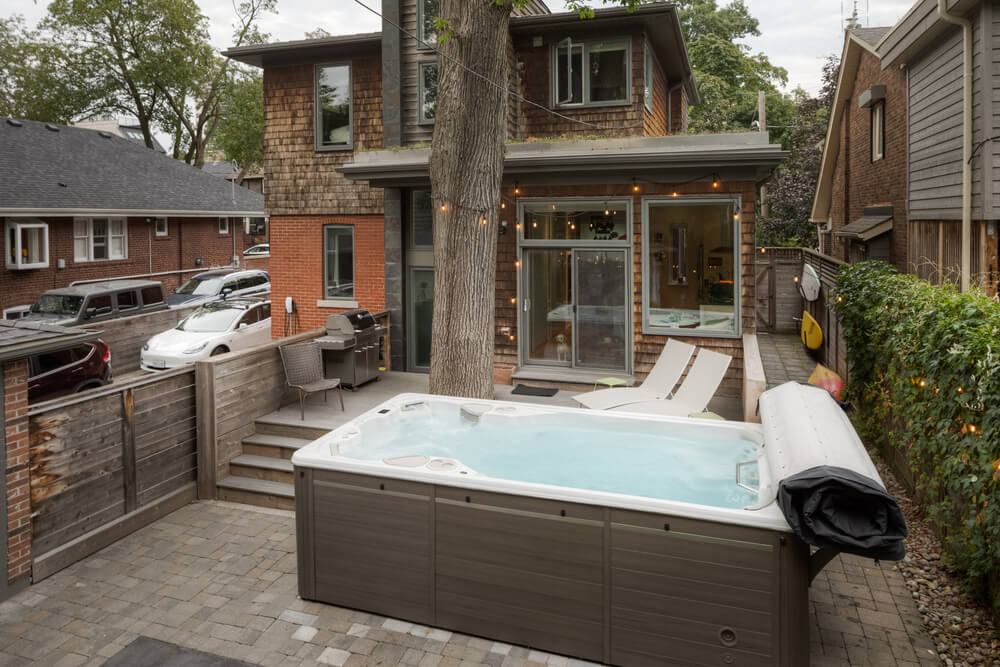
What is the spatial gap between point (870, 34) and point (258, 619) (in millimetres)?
16644

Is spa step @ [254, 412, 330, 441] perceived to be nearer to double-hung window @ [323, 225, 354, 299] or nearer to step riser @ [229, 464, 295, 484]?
step riser @ [229, 464, 295, 484]

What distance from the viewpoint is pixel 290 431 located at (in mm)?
7453

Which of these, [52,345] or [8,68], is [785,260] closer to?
[52,345]

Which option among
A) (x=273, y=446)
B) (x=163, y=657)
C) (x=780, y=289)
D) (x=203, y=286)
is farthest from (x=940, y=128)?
(x=203, y=286)

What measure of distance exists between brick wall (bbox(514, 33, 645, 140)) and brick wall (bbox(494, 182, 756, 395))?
214cm

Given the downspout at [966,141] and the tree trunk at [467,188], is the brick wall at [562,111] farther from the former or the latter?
the downspout at [966,141]

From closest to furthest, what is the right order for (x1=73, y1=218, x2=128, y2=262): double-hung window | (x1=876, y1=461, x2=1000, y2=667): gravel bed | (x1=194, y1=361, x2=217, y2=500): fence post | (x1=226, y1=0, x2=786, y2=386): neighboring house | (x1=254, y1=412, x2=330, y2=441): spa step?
(x1=876, y1=461, x2=1000, y2=667): gravel bed, (x1=194, y1=361, x2=217, y2=500): fence post, (x1=254, y1=412, x2=330, y2=441): spa step, (x1=226, y1=0, x2=786, y2=386): neighboring house, (x1=73, y1=218, x2=128, y2=262): double-hung window

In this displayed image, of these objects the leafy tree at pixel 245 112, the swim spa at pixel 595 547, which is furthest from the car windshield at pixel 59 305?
the leafy tree at pixel 245 112

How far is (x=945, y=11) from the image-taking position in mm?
8398

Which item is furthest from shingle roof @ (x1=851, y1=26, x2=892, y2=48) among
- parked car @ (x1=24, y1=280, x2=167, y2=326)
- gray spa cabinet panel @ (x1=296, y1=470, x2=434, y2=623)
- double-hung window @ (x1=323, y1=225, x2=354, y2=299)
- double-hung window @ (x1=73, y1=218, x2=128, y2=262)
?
double-hung window @ (x1=73, y1=218, x2=128, y2=262)

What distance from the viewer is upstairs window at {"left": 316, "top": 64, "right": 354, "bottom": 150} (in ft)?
40.3

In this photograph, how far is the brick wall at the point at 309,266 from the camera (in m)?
12.1

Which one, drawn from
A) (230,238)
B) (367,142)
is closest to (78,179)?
(230,238)

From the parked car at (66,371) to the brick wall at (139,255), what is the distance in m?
10.7
